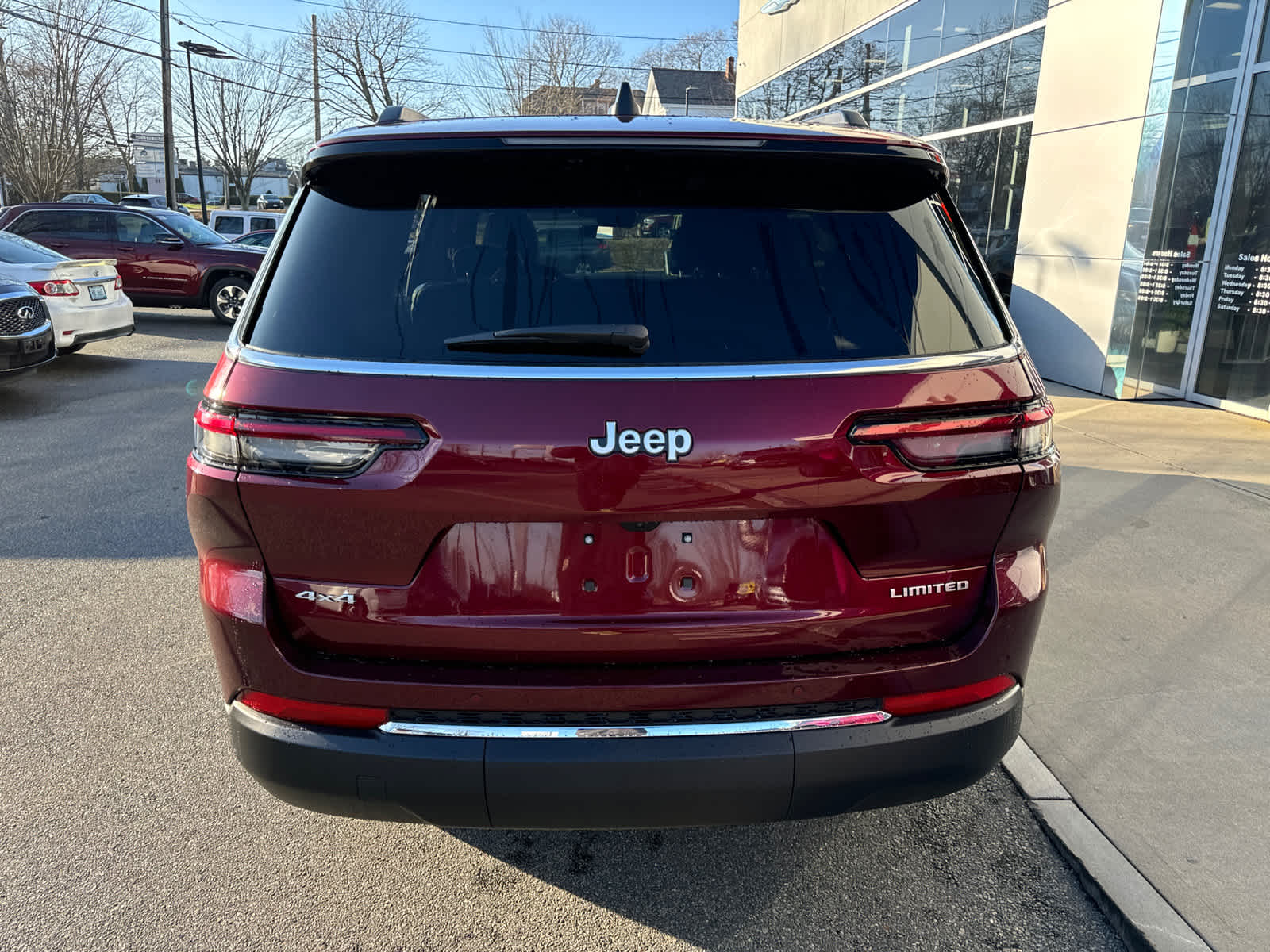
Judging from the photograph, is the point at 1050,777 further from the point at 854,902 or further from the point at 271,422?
the point at 271,422

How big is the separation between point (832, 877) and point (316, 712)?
151 cm

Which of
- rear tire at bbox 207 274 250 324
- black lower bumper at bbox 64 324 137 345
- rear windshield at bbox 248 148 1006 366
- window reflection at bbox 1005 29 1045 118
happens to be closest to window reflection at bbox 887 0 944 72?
window reflection at bbox 1005 29 1045 118

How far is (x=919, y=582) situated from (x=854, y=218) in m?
0.84

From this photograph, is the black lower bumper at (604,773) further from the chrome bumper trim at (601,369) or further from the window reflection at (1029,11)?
the window reflection at (1029,11)

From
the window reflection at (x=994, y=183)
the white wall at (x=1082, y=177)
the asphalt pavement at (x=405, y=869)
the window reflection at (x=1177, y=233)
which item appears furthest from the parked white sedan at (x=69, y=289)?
the window reflection at (x=1177, y=233)

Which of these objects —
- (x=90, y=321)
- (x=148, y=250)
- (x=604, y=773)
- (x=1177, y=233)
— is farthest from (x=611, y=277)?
(x=148, y=250)

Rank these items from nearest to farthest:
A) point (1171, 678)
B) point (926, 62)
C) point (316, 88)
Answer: point (1171, 678), point (926, 62), point (316, 88)

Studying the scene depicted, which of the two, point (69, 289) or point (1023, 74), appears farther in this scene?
point (1023, 74)

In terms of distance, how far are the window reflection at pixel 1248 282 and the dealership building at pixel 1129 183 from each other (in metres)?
0.01

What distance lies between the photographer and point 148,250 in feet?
47.9

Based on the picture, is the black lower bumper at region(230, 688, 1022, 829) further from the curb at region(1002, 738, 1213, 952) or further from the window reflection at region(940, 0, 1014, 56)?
the window reflection at region(940, 0, 1014, 56)

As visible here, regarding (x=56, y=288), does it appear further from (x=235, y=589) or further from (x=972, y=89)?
(x=972, y=89)

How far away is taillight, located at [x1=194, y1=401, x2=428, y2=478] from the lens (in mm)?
1765

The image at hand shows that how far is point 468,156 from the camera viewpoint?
1947 mm
